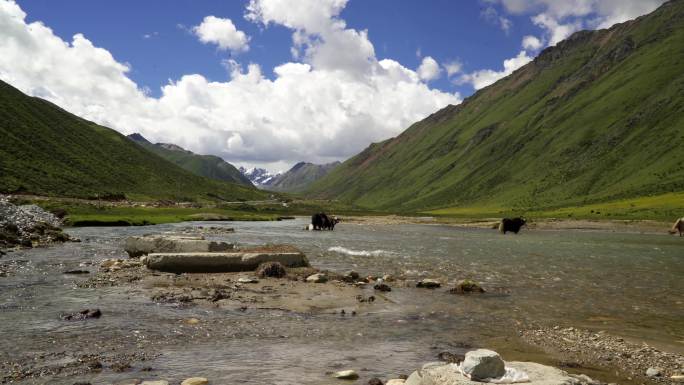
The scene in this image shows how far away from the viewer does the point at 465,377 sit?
28.8 feet

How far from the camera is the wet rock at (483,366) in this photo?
870 centimetres

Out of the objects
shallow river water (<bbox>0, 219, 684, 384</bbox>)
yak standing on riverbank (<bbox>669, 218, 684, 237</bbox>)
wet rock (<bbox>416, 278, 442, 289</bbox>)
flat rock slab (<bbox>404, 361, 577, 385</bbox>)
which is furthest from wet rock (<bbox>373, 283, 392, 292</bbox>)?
yak standing on riverbank (<bbox>669, 218, 684, 237</bbox>)

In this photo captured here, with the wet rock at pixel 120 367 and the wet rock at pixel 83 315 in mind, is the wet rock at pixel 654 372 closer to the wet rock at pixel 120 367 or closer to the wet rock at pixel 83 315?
the wet rock at pixel 120 367

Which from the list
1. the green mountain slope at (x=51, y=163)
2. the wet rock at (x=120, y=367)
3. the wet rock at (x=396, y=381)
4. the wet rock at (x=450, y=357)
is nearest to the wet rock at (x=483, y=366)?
the wet rock at (x=396, y=381)

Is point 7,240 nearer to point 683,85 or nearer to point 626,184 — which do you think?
point 626,184

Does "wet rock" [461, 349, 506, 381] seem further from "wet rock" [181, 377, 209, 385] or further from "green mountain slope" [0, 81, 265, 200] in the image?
"green mountain slope" [0, 81, 265, 200]

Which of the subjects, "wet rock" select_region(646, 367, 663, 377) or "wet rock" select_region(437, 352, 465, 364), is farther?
"wet rock" select_region(437, 352, 465, 364)

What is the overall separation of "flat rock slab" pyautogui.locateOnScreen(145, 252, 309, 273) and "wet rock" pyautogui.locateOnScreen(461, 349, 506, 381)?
20.3 m

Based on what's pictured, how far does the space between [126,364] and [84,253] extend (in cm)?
2604

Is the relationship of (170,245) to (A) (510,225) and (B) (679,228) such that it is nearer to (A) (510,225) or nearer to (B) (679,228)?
(A) (510,225)

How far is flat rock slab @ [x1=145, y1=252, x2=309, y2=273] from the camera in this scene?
1045 inches

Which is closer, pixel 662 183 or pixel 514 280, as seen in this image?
pixel 514 280

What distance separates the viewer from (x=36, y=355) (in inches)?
468

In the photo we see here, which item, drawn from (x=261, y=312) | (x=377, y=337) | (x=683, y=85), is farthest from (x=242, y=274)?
(x=683, y=85)
